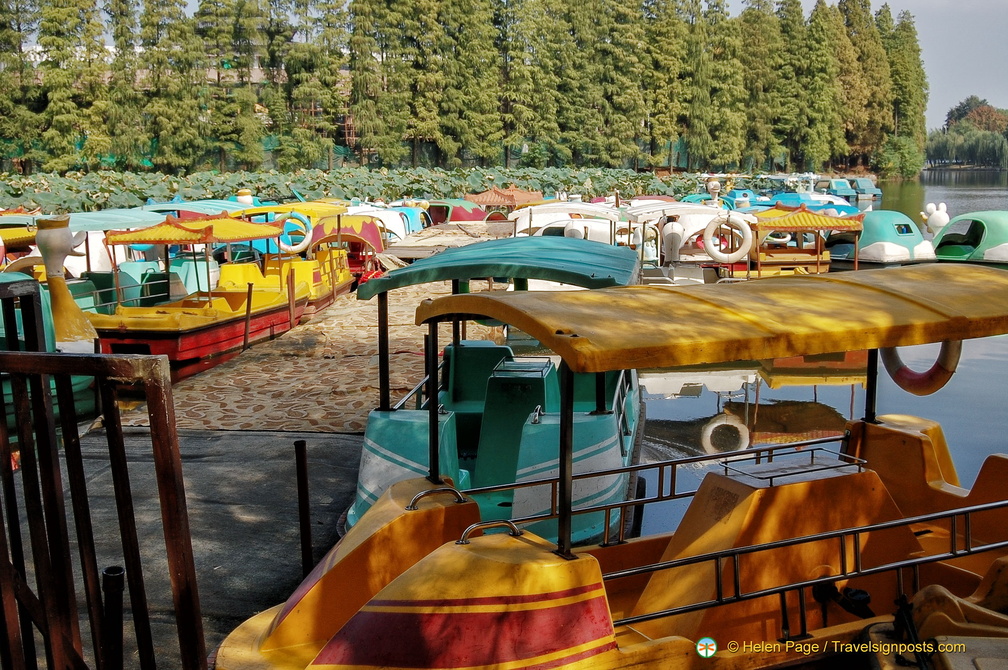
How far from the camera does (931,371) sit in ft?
15.2

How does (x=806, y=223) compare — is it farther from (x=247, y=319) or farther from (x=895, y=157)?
(x=895, y=157)

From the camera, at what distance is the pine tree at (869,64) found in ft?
246

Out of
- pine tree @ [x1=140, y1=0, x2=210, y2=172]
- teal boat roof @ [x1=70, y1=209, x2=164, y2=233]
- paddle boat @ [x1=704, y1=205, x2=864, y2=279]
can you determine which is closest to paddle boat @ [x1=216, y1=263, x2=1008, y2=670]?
teal boat roof @ [x1=70, y1=209, x2=164, y2=233]

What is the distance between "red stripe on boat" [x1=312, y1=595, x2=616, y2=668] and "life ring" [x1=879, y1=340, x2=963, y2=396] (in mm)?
2168

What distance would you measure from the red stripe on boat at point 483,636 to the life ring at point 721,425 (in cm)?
676

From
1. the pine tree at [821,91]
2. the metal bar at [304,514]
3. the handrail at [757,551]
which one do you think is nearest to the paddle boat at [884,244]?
the metal bar at [304,514]

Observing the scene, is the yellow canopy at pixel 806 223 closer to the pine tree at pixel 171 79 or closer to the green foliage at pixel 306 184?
the green foliage at pixel 306 184

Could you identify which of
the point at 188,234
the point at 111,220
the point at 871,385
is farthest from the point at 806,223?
the point at 871,385

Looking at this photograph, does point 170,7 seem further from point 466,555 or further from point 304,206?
point 466,555

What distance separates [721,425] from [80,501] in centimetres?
939

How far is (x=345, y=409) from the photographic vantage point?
10.7 m

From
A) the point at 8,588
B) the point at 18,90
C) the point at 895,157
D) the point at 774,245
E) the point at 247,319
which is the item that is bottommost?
the point at 247,319

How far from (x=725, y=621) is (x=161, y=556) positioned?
4.12 metres

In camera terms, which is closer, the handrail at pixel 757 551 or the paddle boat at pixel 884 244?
the handrail at pixel 757 551
